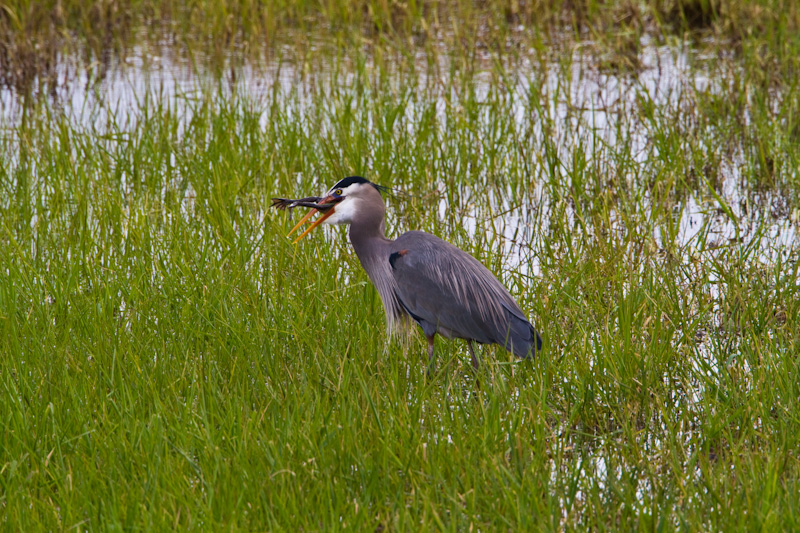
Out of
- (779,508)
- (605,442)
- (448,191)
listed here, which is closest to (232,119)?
(448,191)

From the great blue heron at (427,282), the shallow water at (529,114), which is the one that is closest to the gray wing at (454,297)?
the great blue heron at (427,282)

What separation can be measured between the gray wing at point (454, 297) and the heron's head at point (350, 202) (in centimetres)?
18

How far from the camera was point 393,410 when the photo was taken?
277 cm

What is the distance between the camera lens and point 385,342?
3367mm

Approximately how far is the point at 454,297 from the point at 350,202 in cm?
54

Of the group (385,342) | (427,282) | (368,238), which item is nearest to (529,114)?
(368,238)

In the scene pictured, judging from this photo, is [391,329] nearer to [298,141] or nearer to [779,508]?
[779,508]

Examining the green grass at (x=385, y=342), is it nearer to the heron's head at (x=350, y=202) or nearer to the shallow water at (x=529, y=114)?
the shallow water at (x=529, y=114)

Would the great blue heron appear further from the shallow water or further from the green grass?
the shallow water

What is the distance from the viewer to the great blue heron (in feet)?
10.8

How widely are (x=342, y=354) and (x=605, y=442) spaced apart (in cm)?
102

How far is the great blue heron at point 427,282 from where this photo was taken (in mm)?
3295

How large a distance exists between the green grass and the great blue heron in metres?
0.11

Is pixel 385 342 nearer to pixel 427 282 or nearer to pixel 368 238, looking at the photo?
pixel 427 282
